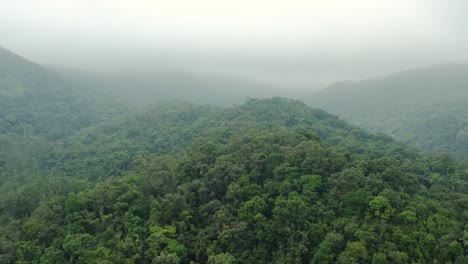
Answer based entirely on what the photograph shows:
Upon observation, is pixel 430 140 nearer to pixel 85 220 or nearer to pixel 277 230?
pixel 277 230

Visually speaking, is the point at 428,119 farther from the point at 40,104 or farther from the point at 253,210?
the point at 40,104

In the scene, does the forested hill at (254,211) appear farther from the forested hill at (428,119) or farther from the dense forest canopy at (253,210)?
the forested hill at (428,119)

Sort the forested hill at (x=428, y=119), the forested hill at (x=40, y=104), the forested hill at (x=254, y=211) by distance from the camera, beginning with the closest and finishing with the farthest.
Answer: the forested hill at (x=254, y=211), the forested hill at (x=40, y=104), the forested hill at (x=428, y=119)

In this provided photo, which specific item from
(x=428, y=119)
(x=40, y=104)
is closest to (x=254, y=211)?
(x=40, y=104)

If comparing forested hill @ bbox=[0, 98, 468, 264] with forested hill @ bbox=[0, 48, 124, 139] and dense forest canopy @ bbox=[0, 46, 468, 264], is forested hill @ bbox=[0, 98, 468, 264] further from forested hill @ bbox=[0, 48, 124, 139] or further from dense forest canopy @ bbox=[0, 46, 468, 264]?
forested hill @ bbox=[0, 48, 124, 139]

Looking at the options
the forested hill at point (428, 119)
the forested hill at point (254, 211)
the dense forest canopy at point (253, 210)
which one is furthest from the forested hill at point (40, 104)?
the forested hill at point (428, 119)
